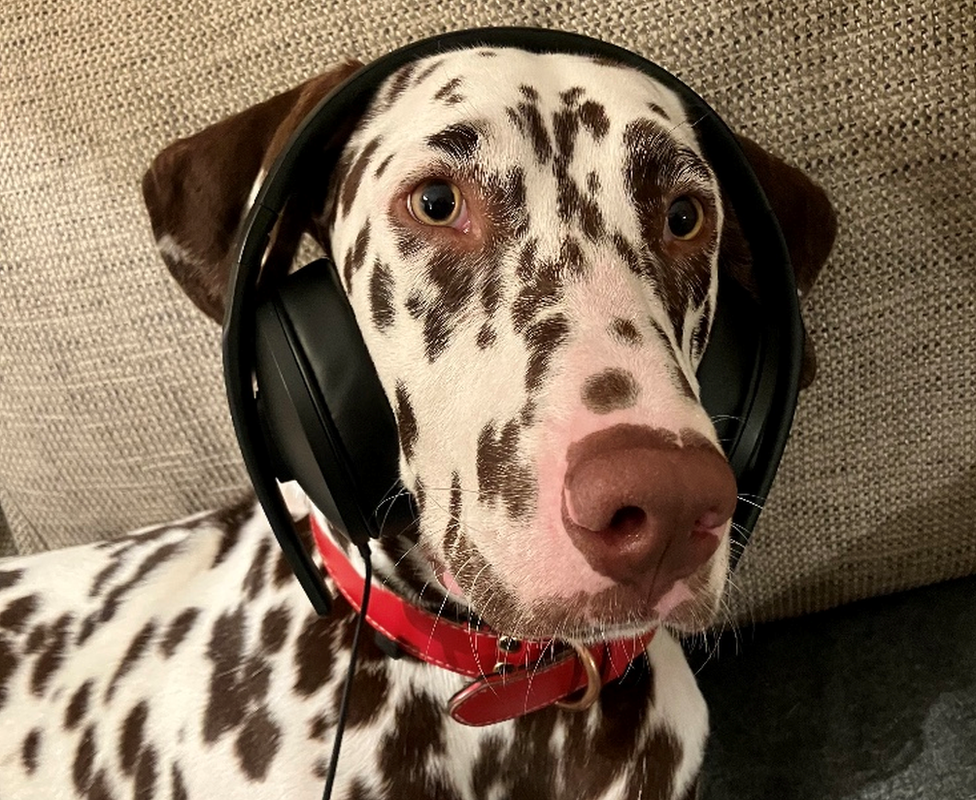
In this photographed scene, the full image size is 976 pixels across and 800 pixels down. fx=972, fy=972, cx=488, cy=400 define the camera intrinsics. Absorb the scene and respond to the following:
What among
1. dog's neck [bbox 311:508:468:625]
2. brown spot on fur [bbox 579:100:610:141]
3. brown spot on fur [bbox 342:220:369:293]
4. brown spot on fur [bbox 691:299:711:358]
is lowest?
dog's neck [bbox 311:508:468:625]

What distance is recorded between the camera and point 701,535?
2.38 ft

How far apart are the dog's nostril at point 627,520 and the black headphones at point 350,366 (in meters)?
0.29

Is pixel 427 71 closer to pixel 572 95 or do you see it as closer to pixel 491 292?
pixel 572 95

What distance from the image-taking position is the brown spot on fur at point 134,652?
1.24 m

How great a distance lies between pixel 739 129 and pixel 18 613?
3.89ft

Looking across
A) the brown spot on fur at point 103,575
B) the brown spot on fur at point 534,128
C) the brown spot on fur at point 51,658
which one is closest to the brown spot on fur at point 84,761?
the brown spot on fur at point 51,658

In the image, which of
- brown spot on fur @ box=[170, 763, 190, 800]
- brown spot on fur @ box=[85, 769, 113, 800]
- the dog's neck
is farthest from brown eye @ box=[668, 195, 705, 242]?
brown spot on fur @ box=[85, 769, 113, 800]

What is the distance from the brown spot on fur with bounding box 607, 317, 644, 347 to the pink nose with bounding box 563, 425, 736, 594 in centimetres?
11

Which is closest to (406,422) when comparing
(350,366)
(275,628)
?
(350,366)

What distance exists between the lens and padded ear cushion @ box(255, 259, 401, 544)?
2.95 feet

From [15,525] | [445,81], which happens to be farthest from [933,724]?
[15,525]

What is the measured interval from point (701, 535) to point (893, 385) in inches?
30.0

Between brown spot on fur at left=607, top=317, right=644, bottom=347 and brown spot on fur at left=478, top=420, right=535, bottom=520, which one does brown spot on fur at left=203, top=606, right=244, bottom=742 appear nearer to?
brown spot on fur at left=478, top=420, right=535, bottom=520

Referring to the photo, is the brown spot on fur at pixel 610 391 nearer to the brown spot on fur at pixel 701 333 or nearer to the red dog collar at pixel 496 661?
the brown spot on fur at pixel 701 333
